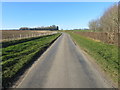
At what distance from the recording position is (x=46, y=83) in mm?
5930

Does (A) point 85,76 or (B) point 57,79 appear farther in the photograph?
(A) point 85,76

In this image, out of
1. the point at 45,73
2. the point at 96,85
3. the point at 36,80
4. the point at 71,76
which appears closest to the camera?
the point at 96,85

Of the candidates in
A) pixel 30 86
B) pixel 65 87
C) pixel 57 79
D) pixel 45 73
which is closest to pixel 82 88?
pixel 65 87

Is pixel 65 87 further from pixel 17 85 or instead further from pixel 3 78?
pixel 3 78

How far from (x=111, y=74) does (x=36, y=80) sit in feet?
12.4

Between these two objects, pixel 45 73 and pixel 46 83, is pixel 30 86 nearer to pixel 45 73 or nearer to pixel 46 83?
pixel 46 83

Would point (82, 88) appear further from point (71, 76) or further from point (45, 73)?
point (45, 73)

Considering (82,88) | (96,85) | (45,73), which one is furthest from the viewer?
(45,73)

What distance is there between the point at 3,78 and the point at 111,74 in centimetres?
523

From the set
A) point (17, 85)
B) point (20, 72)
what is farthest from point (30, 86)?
point (20, 72)

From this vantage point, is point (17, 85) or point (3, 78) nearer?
point (17, 85)

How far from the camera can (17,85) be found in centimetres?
578

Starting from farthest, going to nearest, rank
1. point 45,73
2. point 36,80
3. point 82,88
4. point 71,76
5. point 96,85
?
1. point 45,73
2. point 71,76
3. point 36,80
4. point 96,85
5. point 82,88

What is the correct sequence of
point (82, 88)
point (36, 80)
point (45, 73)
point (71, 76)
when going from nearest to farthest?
point (82, 88) < point (36, 80) < point (71, 76) < point (45, 73)
